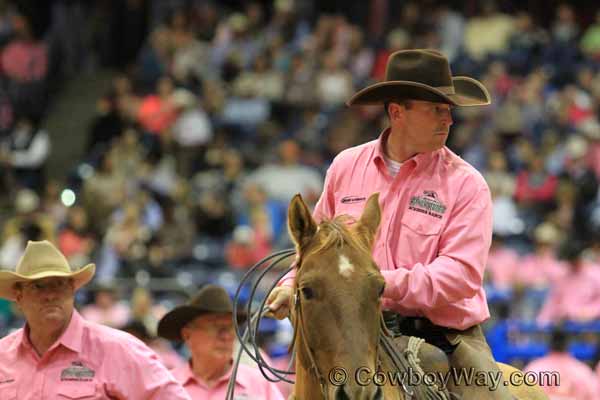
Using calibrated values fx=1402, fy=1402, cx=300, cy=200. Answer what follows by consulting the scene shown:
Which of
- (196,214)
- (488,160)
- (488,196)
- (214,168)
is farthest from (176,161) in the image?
(488,196)

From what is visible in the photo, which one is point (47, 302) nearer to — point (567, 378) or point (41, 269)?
point (41, 269)

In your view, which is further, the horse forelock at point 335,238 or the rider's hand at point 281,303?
the rider's hand at point 281,303

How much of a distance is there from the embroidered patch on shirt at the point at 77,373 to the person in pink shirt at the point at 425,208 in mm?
1174

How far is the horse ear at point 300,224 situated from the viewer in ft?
20.3

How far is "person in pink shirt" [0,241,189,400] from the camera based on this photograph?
7.22 meters

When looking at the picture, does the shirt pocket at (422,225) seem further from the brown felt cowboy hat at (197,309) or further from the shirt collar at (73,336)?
the brown felt cowboy hat at (197,309)

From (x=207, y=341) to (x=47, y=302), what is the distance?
2.35m

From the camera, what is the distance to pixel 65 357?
24.0ft

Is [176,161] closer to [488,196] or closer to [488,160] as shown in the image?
[488,160]

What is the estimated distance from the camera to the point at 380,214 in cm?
639

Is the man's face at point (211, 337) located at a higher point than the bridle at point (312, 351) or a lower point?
lower

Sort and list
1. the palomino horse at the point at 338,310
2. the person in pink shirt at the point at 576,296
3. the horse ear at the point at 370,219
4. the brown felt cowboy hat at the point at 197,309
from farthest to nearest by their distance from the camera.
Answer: the person in pink shirt at the point at 576,296, the brown felt cowboy hat at the point at 197,309, the horse ear at the point at 370,219, the palomino horse at the point at 338,310

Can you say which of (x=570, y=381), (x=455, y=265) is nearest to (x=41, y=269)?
(x=455, y=265)

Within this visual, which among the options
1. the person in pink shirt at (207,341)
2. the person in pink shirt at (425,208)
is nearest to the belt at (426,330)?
the person in pink shirt at (425,208)
